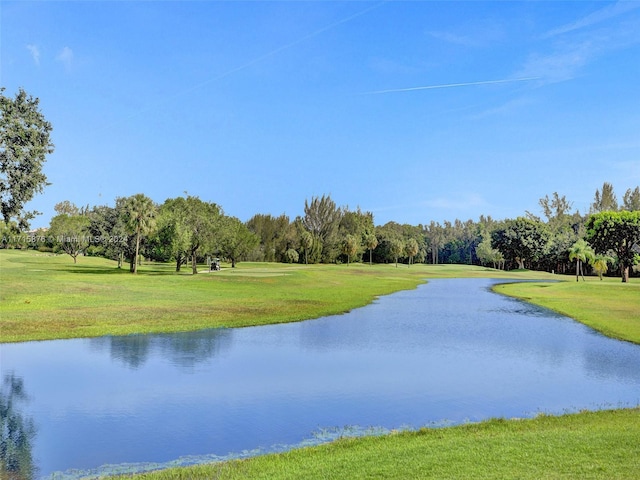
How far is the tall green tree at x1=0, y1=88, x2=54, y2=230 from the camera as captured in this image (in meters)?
47.8

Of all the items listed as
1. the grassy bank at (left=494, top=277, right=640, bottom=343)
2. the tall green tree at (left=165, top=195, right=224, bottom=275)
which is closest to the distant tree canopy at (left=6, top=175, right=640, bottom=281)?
the tall green tree at (left=165, top=195, right=224, bottom=275)

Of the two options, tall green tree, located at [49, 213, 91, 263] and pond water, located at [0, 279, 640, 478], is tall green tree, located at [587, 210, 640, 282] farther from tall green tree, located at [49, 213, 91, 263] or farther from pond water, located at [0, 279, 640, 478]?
tall green tree, located at [49, 213, 91, 263]

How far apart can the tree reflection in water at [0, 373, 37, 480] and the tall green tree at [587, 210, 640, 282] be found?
307 feet

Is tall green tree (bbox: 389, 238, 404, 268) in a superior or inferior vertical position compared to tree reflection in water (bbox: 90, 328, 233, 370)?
superior

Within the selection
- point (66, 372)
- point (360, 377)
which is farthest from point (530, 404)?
point (66, 372)

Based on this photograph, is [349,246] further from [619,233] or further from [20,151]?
[20,151]

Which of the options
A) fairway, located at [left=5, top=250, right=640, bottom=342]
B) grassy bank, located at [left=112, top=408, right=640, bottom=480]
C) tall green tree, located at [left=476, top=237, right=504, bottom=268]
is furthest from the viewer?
tall green tree, located at [left=476, top=237, right=504, bottom=268]

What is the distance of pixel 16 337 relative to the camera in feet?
97.0

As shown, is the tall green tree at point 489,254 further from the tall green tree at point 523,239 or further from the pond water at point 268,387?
the pond water at point 268,387

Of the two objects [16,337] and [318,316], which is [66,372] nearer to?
[16,337]

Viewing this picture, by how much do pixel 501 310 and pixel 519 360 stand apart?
24.6m

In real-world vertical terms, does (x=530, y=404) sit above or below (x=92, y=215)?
below

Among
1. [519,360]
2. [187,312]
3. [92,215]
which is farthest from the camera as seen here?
[92,215]

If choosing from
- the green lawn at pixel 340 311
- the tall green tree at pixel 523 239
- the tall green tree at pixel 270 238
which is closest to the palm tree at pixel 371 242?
the tall green tree at pixel 270 238
